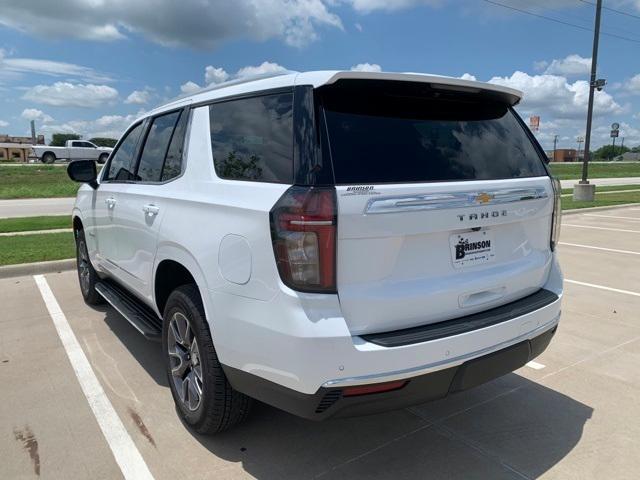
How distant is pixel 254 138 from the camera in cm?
267

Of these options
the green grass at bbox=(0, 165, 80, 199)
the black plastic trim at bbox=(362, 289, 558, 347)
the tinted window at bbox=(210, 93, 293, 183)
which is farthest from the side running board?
the green grass at bbox=(0, 165, 80, 199)

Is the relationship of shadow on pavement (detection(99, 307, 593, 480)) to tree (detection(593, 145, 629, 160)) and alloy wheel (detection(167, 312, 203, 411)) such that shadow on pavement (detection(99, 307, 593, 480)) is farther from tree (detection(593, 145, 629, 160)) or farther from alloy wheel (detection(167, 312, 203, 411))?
tree (detection(593, 145, 629, 160))

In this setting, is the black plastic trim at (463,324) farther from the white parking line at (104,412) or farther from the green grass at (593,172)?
the green grass at (593,172)

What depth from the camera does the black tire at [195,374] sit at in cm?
276

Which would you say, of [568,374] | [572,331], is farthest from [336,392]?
[572,331]

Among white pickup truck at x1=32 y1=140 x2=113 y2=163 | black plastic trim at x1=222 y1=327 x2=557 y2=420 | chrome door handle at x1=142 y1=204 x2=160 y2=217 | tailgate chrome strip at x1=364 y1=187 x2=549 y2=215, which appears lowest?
black plastic trim at x1=222 y1=327 x2=557 y2=420

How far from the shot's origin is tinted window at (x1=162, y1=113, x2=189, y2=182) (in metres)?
3.30

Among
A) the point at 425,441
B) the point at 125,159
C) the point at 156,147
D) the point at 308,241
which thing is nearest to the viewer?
the point at 308,241

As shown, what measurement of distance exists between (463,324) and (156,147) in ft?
8.22

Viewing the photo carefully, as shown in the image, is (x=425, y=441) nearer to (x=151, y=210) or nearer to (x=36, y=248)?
(x=151, y=210)

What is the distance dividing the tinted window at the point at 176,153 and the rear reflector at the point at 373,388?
1.75 meters

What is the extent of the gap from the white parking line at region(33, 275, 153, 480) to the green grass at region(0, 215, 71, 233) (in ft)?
21.5

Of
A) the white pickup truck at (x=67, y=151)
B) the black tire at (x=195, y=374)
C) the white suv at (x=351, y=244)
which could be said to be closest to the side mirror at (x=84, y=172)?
the white suv at (x=351, y=244)

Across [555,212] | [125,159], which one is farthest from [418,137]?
[125,159]
